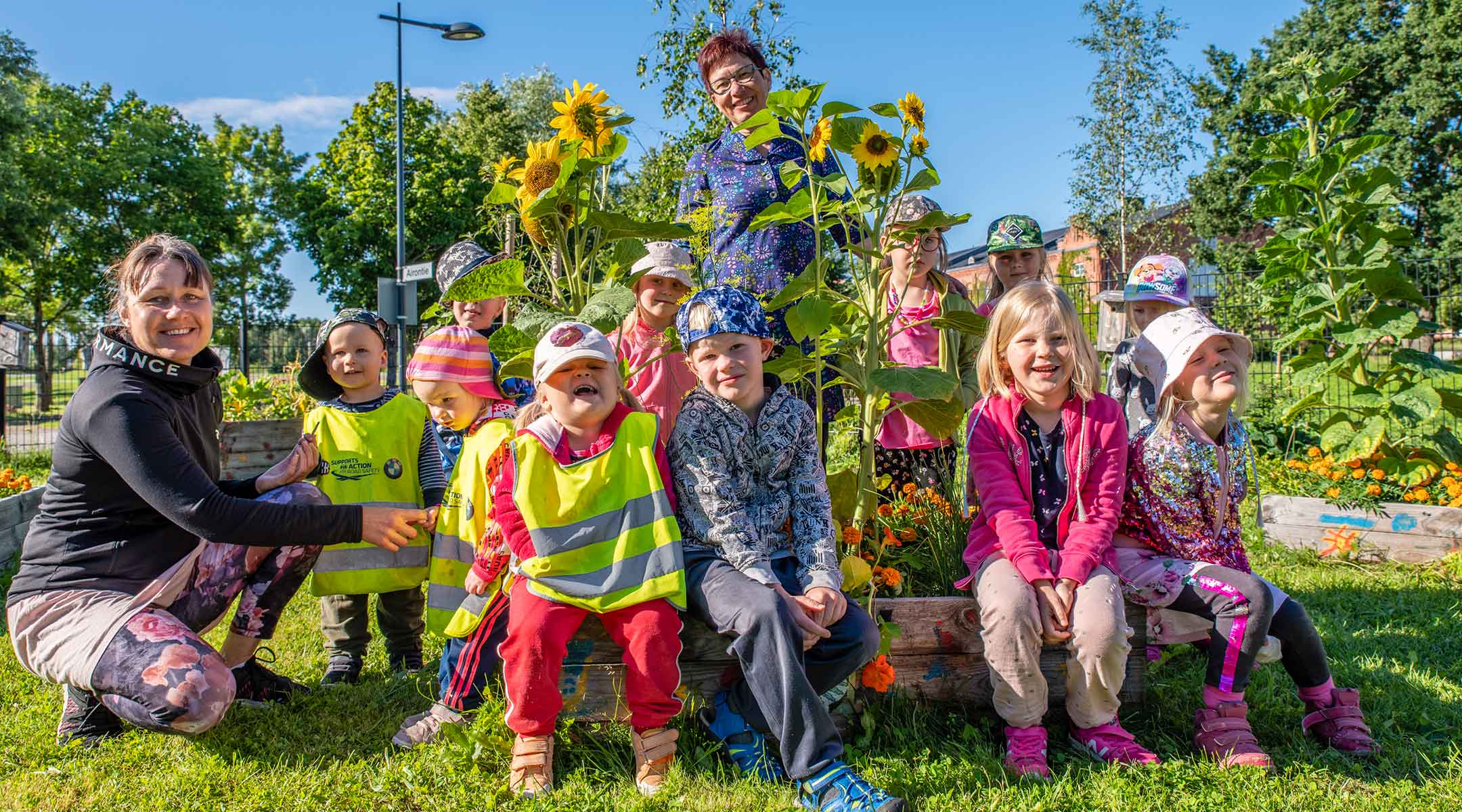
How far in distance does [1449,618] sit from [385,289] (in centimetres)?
987

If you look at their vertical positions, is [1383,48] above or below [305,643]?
above

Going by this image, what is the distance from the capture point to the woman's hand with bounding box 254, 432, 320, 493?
274 cm

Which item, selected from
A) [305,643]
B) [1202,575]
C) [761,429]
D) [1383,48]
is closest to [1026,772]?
[1202,575]

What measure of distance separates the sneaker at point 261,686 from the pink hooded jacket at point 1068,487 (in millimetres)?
2066

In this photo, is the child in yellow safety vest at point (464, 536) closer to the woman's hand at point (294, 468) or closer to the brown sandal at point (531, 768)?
the brown sandal at point (531, 768)

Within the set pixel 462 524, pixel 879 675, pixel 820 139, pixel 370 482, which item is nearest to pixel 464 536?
pixel 462 524

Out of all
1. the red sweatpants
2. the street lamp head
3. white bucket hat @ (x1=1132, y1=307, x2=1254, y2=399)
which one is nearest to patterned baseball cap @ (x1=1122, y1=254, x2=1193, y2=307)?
white bucket hat @ (x1=1132, y1=307, x2=1254, y2=399)

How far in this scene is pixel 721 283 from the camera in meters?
3.22

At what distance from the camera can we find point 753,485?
2.40 metres

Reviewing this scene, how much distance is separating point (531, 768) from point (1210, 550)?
191 cm

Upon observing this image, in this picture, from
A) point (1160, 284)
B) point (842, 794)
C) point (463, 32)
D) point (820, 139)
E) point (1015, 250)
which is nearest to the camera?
point (842, 794)

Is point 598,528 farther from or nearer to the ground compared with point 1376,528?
farther from the ground

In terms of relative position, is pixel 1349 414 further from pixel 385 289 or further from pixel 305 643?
pixel 385 289

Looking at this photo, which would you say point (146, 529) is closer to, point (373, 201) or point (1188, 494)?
point (1188, 494)
